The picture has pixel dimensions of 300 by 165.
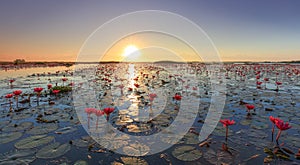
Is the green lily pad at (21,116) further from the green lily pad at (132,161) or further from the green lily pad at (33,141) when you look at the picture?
the green lily pad at (132,161)

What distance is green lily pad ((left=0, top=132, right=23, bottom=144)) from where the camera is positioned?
12.7 ft

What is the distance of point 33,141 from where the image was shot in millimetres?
3828

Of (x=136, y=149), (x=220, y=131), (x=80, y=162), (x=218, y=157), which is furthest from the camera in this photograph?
(x=220, y=131)

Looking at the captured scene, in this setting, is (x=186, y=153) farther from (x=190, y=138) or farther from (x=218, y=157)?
(x=190, y=138)

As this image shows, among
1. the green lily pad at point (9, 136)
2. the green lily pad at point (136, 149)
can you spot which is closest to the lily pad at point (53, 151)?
the green lily pad at point (9, 136)

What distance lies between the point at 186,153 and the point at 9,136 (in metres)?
4.22

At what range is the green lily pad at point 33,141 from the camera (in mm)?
3611

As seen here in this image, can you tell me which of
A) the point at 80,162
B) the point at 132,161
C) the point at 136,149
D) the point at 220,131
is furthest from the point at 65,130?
the point at 220,131

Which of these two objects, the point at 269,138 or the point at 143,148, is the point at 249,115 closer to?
the point at 269,138

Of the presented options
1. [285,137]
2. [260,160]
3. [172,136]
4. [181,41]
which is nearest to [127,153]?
[172,136]

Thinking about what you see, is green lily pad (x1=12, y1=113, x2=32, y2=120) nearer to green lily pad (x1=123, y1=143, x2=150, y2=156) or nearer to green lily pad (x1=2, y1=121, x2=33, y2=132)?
green lily pad (x1=2, y1=121, x2=33, y2=132)

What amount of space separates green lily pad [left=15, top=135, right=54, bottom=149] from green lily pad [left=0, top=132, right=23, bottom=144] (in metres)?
0.36

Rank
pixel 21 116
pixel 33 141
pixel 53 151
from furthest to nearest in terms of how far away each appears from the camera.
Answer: pixel 21 116 → pixel 33 141 → pixel 53 151

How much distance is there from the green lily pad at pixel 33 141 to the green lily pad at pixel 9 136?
36cm
